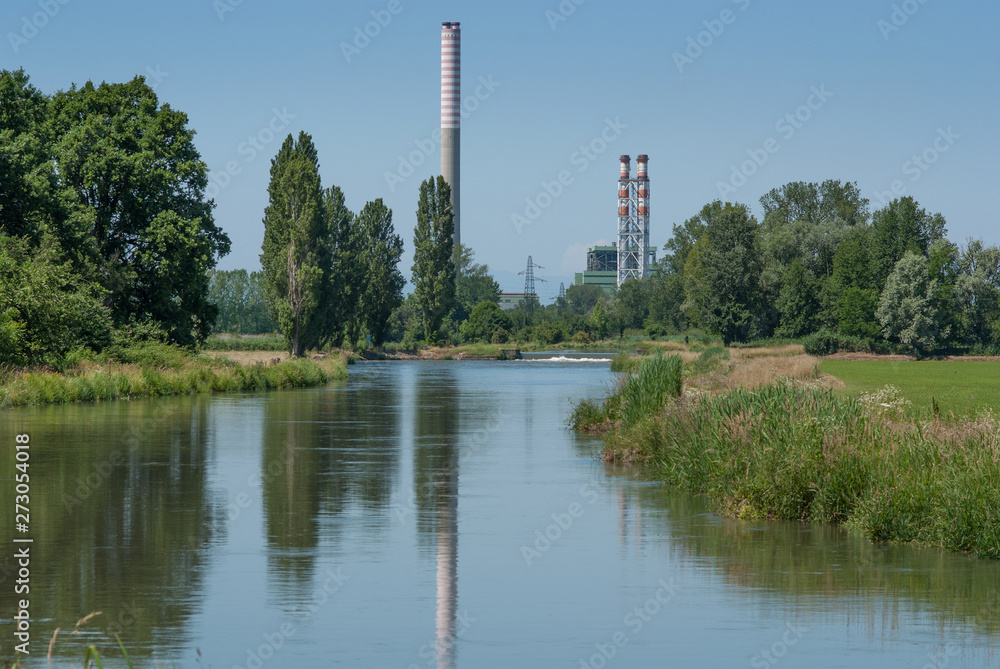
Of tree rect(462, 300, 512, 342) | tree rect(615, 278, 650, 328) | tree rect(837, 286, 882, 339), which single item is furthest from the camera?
tree rect(615, 278, 650, 328)

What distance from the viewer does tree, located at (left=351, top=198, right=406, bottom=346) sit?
110 metres

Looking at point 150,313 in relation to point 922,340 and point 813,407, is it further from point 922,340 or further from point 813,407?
point 922,340

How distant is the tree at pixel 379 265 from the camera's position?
361ft

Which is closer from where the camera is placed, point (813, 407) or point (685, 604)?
point (685, 604)

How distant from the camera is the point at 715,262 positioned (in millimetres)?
110375

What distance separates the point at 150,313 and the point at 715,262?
225 ft

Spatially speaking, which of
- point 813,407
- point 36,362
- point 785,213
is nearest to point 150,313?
point 36,362

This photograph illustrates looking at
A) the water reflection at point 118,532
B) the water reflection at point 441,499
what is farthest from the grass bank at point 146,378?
the water reflection at point 441,499

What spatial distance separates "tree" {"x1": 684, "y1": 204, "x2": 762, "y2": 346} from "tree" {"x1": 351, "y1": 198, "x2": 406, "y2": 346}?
32415mm

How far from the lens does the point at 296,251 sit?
78.1 m

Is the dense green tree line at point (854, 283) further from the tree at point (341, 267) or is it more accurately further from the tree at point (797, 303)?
the tree at point (341, 267)

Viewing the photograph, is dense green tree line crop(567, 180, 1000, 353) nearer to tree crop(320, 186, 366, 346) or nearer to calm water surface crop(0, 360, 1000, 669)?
tree crop(320, 186, 366, 346)

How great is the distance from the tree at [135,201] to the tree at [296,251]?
776 inches

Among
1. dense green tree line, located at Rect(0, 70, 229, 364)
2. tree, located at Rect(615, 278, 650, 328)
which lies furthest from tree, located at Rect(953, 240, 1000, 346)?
dense green tree line, located at Rect(0, 70, 229, 364)
